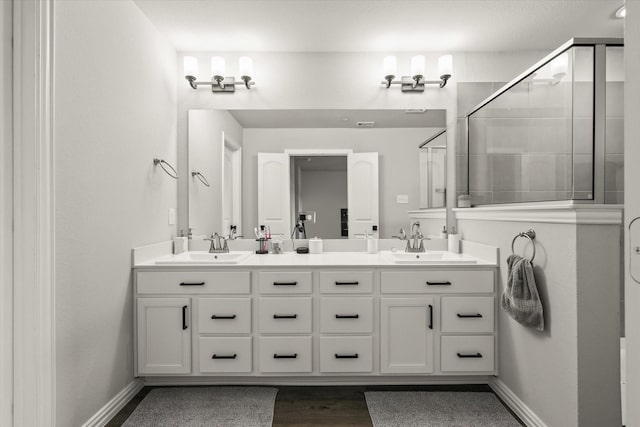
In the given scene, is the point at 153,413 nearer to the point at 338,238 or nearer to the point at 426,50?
the point at 338,238

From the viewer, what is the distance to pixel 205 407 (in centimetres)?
205

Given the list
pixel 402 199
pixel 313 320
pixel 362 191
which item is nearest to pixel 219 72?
pixel 362 191

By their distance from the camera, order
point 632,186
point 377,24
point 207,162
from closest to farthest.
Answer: point 632,186 < point 377,24 < point 207,162

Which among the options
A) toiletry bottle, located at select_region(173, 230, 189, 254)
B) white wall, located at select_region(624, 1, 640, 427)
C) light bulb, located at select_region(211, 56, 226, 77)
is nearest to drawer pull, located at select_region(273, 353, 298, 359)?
toiletry bottle, located at select_region(173, 230, 189, 254)

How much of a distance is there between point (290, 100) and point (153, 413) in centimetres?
221

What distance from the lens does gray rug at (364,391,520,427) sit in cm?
192

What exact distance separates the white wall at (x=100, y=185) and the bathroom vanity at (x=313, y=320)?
25cm

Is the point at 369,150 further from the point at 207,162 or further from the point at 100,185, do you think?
the point at 100,185

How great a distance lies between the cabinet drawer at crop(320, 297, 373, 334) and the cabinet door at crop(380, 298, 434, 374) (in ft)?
0.29

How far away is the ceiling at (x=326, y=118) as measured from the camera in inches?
108

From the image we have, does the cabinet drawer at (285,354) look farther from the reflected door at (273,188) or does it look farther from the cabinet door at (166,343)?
the reflected door at (273,188)

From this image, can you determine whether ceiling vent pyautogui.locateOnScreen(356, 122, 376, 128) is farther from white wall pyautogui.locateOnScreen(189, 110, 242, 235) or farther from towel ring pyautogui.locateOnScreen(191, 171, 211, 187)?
towel ring pyautogui.locateOnScreen(191, 171, 211, 187)

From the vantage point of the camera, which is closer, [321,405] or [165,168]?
[321,405]

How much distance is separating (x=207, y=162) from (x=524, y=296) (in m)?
2.26
